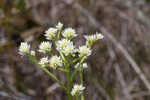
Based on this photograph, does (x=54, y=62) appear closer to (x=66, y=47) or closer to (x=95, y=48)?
(x=66, y=47)

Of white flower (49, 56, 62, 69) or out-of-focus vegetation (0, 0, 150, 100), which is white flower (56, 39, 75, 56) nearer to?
white flower (49, 56, 62, 69)

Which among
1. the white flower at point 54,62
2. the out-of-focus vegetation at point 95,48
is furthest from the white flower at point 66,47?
the out-of-focus vegetation at point 95,48

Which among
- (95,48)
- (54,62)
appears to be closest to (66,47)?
(54,62)

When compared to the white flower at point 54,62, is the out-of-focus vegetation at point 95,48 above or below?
above

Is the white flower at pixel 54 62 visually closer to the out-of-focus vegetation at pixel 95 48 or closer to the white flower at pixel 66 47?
the white flower at pixel 66 47

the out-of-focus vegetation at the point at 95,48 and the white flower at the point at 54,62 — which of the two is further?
the out-of-focus vegetation at the point at 95,48

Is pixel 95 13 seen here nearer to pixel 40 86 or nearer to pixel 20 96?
pixel 40 86

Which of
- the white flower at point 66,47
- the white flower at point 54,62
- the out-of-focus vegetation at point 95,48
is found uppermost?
the out-of-focus vegetation at point 95,48

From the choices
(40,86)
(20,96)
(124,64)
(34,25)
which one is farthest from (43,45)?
(124,64)
